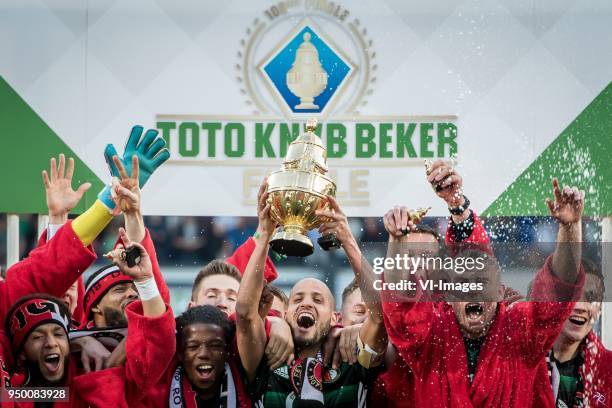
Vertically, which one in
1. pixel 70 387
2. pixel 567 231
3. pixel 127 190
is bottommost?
pixel 70 387

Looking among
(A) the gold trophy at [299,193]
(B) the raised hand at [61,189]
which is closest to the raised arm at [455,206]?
(A) the gold trophy at [299,193]

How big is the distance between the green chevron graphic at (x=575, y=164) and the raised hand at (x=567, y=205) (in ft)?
0.13

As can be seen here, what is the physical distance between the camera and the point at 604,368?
3416 mm

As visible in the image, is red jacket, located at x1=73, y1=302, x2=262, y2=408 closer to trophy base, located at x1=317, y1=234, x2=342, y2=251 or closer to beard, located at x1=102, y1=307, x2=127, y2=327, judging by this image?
beard, located at x1=102, y1=307, x2=127, y2=327

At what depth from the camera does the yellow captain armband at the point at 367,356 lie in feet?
10.9

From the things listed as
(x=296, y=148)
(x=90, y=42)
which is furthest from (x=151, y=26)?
(x=296, y=148)

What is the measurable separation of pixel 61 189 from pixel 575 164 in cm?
167

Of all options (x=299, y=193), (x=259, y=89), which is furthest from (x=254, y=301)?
(x=259, y=89)

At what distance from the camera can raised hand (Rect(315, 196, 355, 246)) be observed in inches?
129

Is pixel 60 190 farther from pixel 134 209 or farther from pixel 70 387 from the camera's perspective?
pixel 70 387

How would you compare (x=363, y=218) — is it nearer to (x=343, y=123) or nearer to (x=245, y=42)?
(x=343, y=123)

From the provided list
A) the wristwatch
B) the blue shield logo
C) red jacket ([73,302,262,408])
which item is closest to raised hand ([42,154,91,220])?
red jacket ([73,302,262,408])

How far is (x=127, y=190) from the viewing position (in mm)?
3354

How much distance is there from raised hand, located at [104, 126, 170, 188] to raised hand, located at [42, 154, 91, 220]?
0.45ft
